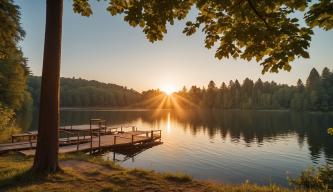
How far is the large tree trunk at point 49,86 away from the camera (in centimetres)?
902

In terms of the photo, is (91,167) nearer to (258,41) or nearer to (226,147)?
(258,41)

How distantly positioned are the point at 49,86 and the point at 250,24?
23.7ft

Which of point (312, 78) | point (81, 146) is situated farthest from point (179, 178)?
point (312, 78)

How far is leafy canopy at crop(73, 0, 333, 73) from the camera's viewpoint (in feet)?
14.5

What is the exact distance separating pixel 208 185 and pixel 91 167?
5.64m

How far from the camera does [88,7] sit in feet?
28.0

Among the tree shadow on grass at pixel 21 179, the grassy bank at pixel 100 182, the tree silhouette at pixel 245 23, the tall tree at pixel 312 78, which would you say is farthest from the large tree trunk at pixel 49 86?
the tall tree at pixel 312 78

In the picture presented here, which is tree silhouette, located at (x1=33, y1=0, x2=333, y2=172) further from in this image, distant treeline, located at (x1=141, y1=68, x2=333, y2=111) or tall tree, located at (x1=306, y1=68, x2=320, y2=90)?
tall tree, located at (x1=306, y1=68, x2=320, y2=90)

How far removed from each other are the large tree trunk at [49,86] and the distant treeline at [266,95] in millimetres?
107465

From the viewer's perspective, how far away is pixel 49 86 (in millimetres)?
9047

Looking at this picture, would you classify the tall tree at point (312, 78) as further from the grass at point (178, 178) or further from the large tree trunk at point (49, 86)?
the large tree trunk at point (49, 86)

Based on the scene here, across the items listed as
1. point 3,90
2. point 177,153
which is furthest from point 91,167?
point 3,90

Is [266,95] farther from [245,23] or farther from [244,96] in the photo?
[245,23]

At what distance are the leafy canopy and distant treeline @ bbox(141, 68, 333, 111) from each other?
107739 millimetres
